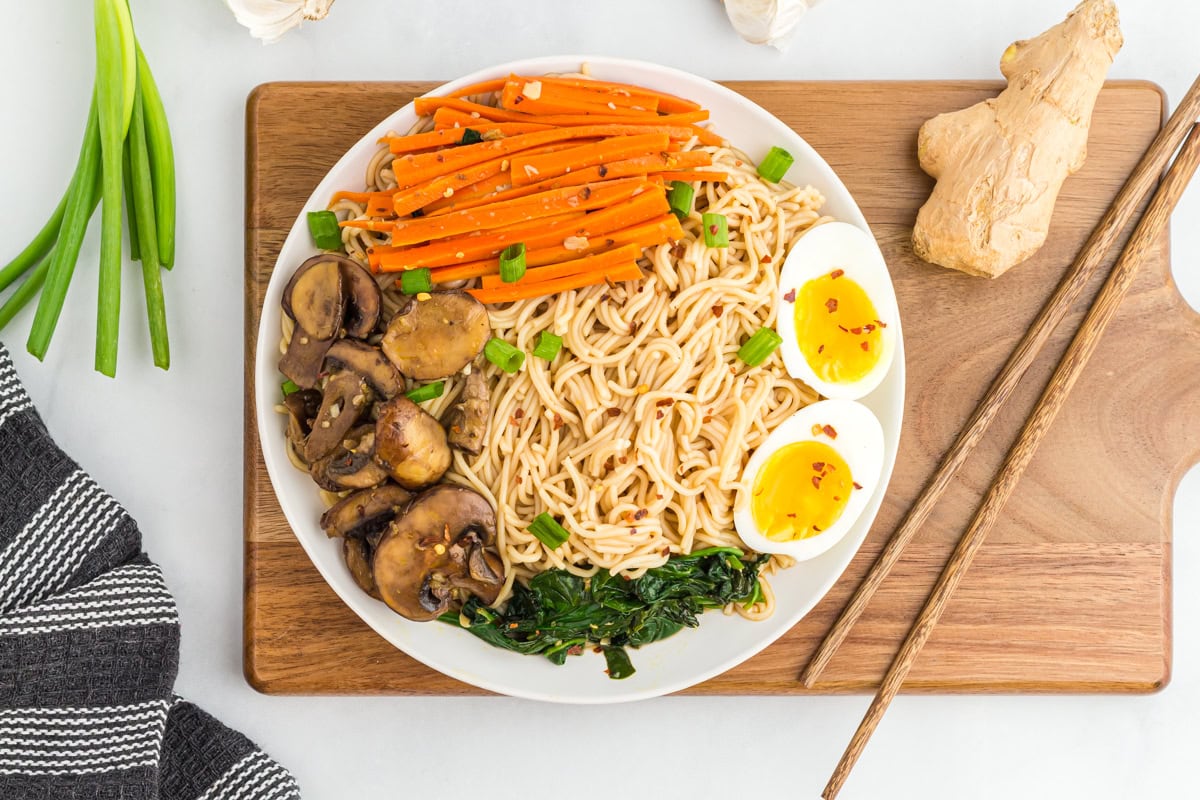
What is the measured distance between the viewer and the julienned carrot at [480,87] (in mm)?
2943

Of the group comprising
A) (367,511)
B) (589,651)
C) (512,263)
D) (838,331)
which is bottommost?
(589,651)

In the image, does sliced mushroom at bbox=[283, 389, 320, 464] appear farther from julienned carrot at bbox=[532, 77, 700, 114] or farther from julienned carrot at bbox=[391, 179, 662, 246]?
julienned carrot at bbox=[532, 77, 700, 114]

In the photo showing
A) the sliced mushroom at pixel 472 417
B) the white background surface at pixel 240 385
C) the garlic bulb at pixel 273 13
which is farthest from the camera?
the white background surface at pixel 240 385

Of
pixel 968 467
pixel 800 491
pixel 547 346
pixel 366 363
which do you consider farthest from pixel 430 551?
pixel 968 467

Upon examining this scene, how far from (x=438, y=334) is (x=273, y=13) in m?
1.36

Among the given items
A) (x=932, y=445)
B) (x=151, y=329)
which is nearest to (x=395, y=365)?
(x=151, y=329)

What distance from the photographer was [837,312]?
298 centimetres

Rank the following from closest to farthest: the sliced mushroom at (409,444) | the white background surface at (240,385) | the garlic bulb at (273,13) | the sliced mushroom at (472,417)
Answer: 1. the sliced mushroom at (409,444)
2. the sliced mushroom at (472,417)
3. the garlic bulb at (273,13)
4. the white background surface at (240,385)

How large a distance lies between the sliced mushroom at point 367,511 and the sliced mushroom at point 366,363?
1.04 feet

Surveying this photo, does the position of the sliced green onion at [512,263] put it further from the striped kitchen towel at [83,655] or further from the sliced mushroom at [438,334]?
the striped kitchen towel at [83,655]

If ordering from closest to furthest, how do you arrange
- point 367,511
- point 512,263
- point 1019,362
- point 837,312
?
1. point 512,263
2. point 367,511
3. point 837,312
4. point 1019,362

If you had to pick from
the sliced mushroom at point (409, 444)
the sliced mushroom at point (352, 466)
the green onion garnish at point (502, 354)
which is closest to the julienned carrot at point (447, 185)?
the green onion garnish at point (502, 354)

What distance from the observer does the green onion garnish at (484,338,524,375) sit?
9.45 ft

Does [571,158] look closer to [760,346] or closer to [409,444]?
[760,346]
